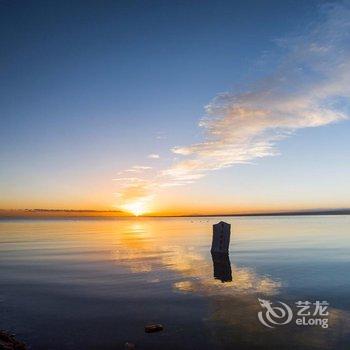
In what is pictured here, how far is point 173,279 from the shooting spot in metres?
25.4

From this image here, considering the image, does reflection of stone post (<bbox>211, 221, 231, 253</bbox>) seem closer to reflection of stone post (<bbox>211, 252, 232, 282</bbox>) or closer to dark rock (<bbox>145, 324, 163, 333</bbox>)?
reflection of stone post (<bbox>211, 252, 232, 282</bbox>)

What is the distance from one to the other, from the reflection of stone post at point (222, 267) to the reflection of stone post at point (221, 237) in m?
0.65

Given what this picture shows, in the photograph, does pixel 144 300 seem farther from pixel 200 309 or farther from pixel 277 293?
pixel 277 293

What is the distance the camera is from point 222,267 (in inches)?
1197

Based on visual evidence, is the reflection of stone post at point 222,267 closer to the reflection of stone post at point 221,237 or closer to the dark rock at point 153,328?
the reflection of stone post at point 221,237

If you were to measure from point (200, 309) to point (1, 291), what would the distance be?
1337 centimetres

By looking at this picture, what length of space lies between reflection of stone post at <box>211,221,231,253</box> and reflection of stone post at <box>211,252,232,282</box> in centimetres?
65

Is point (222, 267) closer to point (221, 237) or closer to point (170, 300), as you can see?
point (221, 237)

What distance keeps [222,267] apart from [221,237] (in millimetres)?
8227

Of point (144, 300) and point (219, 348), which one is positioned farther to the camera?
point (144, 300)

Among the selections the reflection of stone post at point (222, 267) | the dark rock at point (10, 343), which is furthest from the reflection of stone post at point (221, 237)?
the dark rock at point (10, 343)

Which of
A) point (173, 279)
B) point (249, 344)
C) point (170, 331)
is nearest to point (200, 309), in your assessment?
point (170, 331)

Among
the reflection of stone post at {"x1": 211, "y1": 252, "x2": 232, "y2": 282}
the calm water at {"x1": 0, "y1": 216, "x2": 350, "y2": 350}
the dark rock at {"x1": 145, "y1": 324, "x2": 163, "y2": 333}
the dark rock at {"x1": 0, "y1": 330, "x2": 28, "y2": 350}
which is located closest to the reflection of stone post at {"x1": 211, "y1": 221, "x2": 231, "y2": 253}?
the reflection of stone post at {"x1": 211, "y1": 252, "x2": 232, "y2": 282}

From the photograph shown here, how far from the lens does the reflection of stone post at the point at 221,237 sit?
37812 mm
